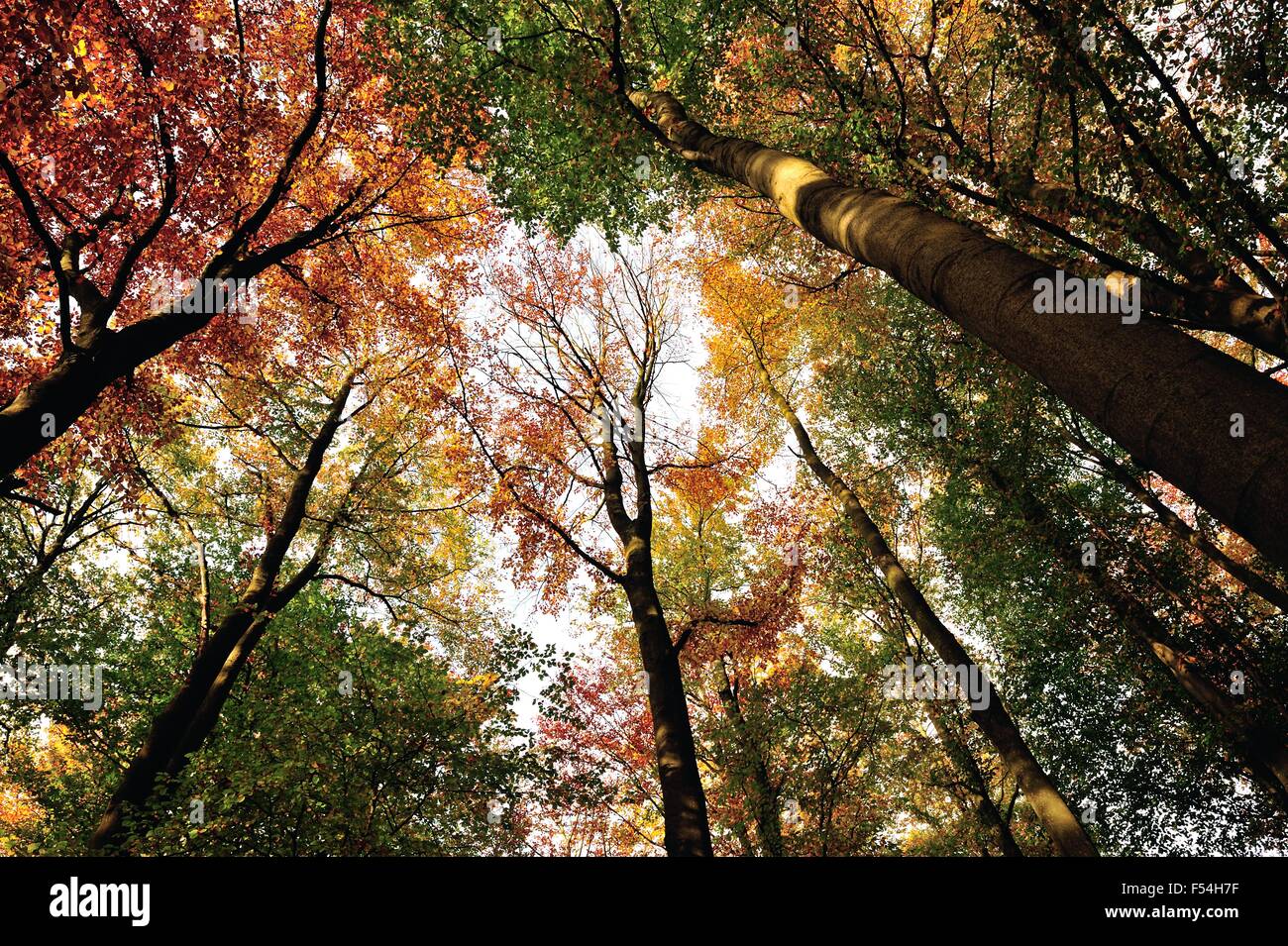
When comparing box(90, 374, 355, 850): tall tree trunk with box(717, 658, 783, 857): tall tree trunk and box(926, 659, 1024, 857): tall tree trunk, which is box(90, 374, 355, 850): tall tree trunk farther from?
box(926, 659, 1024, 857): tall tree trunk

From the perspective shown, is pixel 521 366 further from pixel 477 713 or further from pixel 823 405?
pixel 823 405

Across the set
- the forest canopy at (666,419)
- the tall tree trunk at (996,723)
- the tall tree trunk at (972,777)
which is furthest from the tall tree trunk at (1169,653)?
the tall tree trunk at (972,777)

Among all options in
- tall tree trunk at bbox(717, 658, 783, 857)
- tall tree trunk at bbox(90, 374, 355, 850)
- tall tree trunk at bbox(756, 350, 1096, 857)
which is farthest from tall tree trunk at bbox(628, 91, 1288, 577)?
tall tree trunk at bbox(90, 374, 355, 850)

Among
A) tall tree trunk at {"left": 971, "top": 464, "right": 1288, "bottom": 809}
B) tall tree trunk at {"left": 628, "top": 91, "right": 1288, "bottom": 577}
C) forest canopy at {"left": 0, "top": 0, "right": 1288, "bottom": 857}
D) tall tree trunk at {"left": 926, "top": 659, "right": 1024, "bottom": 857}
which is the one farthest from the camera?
tall tree trunk at {"left": 926, "top": 659, "right": 1024, "bottom": 857}

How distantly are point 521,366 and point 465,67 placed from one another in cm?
517

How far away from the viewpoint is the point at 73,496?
48.3 ft

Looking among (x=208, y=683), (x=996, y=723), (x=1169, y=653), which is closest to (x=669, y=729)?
(x=996, y=723)

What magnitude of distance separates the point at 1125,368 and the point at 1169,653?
1208 centimetres

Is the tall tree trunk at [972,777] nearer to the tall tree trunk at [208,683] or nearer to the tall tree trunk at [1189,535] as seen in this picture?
the tall tree trunk at [1189,535]

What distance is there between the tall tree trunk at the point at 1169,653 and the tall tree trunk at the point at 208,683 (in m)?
14.2

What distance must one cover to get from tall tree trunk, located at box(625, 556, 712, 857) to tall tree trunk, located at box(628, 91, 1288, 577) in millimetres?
5787

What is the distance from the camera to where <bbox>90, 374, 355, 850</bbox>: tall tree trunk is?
7997mm

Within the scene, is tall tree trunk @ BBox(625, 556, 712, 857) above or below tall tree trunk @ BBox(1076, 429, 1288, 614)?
below
